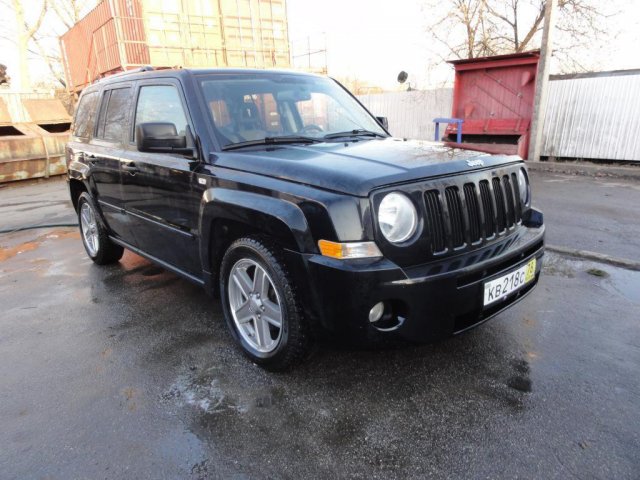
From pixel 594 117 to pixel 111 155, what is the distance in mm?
11474

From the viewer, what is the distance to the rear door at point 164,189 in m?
3.15

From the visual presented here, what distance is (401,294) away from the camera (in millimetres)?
2205

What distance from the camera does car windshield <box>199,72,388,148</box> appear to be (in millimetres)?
3098

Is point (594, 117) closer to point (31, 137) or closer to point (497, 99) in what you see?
point (497, 99)

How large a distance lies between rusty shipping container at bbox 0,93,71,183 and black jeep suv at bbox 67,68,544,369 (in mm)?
9321

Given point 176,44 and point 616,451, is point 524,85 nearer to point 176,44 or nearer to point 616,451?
point 176,44

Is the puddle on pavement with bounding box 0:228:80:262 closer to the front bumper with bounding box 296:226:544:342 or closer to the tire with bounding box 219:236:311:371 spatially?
the tire with bounding box 219:236:311:371

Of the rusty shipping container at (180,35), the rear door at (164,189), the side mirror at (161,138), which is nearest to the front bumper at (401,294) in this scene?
the rear door at (164,189)

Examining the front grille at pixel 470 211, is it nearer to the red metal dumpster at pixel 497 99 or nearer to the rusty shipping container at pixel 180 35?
the red metal dumpster at pixel 497 99

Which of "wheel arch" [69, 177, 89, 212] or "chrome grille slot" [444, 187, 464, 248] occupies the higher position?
"chrome grille slot" [444, 187, 464, 248]

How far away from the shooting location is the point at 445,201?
2373 mm

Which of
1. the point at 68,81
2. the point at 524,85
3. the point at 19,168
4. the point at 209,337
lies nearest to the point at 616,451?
the point at 209,337

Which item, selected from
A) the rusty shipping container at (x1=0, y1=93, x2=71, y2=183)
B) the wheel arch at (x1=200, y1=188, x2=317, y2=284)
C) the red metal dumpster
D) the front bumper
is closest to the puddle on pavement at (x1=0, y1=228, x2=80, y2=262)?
the wheel arch at (x1=200, y1=188, x2=317, y2=284)

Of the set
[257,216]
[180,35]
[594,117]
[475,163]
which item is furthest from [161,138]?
[180,35]
